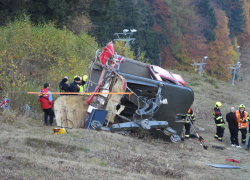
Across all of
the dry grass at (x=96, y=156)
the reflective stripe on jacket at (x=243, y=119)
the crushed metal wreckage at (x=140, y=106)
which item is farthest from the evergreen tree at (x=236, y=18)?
the crushed metal wreckage at (x=140, y=106)

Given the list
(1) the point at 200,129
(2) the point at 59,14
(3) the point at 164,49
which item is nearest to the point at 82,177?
(1) the point at 200,129

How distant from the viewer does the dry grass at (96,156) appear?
14.2 feet

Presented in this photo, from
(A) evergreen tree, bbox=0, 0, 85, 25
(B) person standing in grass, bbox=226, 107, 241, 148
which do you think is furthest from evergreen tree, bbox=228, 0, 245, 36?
(B) person standing in grass, bbox=226, 107, 241, 148

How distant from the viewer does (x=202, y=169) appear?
580cm

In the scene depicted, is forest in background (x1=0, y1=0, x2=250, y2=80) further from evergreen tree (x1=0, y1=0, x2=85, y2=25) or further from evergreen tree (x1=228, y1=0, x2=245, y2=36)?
evergreen tree (x1=0, y1=0, x2=85, y2=25)

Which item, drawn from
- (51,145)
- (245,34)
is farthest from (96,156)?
(245,34)

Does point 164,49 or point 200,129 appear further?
point 164,49

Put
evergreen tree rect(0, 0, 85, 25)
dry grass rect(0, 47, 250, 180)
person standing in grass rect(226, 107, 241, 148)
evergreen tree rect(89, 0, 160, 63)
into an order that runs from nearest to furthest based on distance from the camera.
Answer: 1. dry grass rect(0, 47, 250, 180)
2. person standing in grass rect(226, 107, 241, 148)
3. evergreen tree rect(0, 0, 85, 25)
4. evergreen tree rect(89, 0, 160, 63)

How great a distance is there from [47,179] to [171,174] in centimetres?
217

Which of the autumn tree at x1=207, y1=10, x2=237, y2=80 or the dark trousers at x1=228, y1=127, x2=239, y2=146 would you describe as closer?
the dark trousers at x1=228, y1=127, x2=239, y2=146

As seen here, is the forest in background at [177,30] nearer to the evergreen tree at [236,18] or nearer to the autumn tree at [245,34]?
the evergreen tree at [236,18]

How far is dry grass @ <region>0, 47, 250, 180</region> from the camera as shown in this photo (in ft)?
14.2

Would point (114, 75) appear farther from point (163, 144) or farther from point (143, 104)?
point (163, 144)

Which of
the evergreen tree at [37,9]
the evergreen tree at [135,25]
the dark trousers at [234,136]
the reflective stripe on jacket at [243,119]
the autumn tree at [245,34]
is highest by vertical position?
the autumn tree at [245,34]
